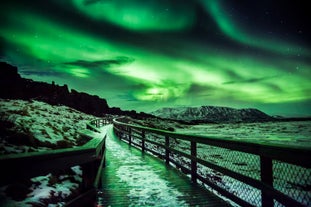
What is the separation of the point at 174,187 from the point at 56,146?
4.80 m

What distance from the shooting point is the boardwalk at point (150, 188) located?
15.2 ft

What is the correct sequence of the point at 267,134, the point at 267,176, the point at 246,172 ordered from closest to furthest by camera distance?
the point at 267,176 < the point at 246,172 < the point at 267,134

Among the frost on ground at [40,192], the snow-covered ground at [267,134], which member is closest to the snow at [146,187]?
the frost on ground at [40,192]

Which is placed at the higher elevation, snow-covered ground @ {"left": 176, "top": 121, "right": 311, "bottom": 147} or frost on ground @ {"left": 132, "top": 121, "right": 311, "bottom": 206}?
frost on ground @ {"left": 132, "top": 121, "right": 311, "bottom": 206}

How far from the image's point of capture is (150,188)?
5.56 meters

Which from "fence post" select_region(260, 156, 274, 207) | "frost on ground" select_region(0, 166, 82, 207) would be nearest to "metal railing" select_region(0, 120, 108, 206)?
"frost on ground" select_region(0, 166, 82, 207)

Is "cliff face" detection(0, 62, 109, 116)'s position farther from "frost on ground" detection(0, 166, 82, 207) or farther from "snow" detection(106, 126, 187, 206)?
"frost on ground" detection(0, 166, 82, 207)

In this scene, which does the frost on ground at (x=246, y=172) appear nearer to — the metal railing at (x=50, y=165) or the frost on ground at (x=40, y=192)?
the metal railing at (x=50, y=165)

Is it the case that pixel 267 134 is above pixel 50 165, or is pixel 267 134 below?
below

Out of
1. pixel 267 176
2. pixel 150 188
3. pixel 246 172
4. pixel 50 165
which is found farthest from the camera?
pixel 246 172

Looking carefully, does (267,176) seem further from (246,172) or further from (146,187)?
(246,172)

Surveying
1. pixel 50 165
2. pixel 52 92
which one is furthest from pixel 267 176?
pixel 52 92

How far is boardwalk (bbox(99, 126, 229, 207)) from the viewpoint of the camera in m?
4.64

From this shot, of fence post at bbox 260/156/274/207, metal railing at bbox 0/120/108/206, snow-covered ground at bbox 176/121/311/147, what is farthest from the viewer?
snow-covered ground at bbox 176/121/311/147
